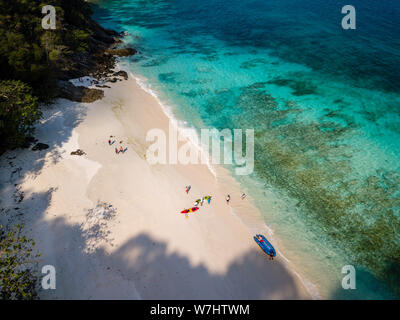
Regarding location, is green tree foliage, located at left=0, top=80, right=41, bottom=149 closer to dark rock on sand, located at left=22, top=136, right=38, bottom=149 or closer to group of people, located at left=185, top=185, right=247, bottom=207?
dark rock on sand, located at left=22, top=136, right=38, bottom=149

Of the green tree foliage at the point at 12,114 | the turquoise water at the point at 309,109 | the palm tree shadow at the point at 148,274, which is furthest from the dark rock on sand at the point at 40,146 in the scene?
the turquoise water at the point at 309,109

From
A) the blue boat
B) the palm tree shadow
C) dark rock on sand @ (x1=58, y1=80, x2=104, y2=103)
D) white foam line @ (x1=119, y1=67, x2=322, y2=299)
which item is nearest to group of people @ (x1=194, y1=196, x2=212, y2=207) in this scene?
white foam line @ (x1=119, y1=67, x2=322, y2=299)

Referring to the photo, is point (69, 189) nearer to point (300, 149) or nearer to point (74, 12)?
point (300, 149)

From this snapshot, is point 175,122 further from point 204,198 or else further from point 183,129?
point 204,198

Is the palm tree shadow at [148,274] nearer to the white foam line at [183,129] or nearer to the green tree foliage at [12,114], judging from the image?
the white foam line at [183,129]

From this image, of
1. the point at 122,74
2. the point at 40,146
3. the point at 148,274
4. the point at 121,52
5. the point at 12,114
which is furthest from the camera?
the point at 121,52

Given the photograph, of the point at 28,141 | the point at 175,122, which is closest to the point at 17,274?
the point at 28,141

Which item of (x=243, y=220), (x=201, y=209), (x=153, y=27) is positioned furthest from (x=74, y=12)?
(x=243, y=220)
